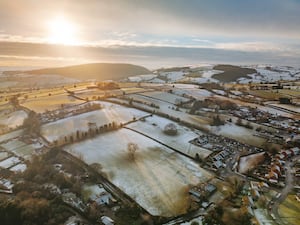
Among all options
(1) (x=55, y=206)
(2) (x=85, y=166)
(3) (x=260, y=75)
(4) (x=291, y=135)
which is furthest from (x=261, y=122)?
(3) (x=260, y=75)

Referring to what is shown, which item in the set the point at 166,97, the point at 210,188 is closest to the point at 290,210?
the point at 210,188

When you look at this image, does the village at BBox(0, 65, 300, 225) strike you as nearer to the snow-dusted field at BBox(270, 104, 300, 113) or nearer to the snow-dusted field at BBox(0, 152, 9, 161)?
the snow-dusted field at BBox(0, 152, 9, 161)

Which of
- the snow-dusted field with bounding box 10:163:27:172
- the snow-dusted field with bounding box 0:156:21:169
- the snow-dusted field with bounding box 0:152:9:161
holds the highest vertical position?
the snow-dusted field with bounding box 0:152:9:161

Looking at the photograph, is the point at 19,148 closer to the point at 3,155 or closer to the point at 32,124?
the point at 3,155

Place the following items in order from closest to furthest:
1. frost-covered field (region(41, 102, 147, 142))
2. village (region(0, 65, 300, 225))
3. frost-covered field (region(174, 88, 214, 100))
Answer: village (region(0, 65, 300, 225))
frost-covered field (region(41, 102, 147, 142))
frost-covered field (region(174, 88, 214, 100))

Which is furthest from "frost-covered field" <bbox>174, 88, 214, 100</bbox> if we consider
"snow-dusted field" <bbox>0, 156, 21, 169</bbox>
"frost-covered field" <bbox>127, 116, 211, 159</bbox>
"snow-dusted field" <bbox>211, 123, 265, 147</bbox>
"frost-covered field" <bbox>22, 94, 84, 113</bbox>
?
"snow-dusted field" <bbox>0, 156, 21, 169</bbox>

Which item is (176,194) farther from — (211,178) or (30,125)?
(30,125)
